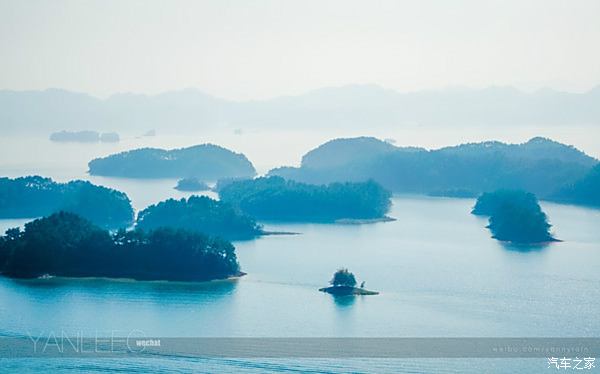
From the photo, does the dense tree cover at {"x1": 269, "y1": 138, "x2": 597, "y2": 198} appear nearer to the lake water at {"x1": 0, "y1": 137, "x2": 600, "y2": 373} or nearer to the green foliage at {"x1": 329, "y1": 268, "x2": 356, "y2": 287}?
the lake water at {"x1": 0, "y1": 137, "x2": 600, "y2": 373}

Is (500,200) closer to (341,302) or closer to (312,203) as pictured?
(312,203)

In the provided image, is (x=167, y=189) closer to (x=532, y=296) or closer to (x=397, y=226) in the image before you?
(x=397, y=226)

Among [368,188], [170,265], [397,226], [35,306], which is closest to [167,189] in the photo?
[368,188]

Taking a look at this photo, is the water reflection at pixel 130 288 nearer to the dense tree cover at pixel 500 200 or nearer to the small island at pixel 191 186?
the dense tree cover at pixel 500 200

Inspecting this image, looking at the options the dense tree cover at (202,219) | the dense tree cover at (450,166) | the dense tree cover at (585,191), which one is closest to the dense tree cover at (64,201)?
the dense tree cover at (202,219)

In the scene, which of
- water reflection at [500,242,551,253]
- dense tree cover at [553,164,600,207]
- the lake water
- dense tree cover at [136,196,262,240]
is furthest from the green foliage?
dense tree cover at [553,164,600,207]
